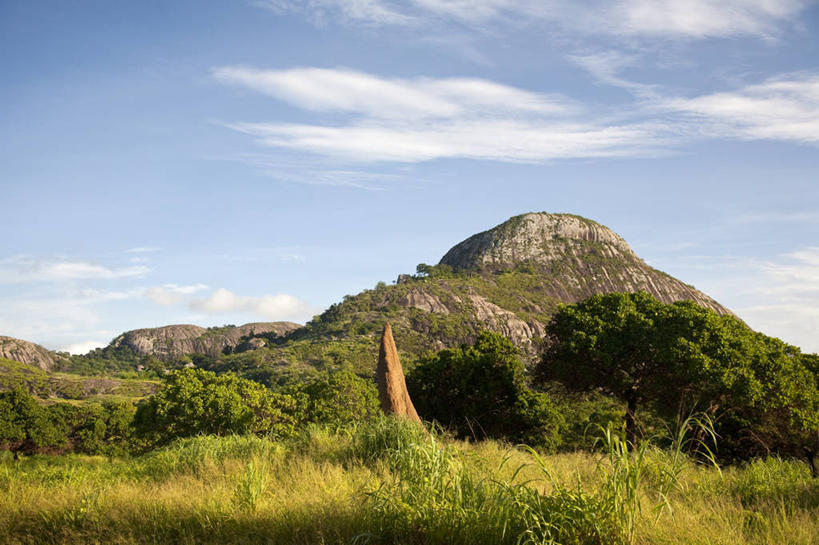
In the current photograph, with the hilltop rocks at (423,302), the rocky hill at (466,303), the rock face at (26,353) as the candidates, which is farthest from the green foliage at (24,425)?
the rock face at (26,353)

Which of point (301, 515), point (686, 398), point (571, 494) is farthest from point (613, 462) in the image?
point (686, 398)

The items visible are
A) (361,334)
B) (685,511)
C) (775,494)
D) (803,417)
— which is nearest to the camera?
(685,511)

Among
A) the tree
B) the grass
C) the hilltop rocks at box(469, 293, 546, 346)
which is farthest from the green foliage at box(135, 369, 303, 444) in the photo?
the hilltop rocks at box(469, 293, 546, 346)

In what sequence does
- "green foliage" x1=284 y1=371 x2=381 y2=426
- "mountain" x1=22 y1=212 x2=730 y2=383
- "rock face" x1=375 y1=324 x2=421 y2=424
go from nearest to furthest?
"rock face" x1=375 y1=324 x2=421 y2=424 < "green foliage" x1=284 y1=371 x2=381 y2=426 < "mountain" x1=22 y1=212 x2=730 y2=383

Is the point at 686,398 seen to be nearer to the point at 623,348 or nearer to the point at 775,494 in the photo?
the point at 623,348

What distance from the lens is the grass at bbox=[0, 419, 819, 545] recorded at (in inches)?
223

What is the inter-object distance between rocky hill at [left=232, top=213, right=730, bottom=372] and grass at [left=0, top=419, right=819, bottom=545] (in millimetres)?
78290

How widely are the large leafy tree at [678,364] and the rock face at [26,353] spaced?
17218 centimetres

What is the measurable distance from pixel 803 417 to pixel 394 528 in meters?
21.7

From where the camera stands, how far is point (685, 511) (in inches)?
253

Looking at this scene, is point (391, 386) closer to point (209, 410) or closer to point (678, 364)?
point (678, 364)

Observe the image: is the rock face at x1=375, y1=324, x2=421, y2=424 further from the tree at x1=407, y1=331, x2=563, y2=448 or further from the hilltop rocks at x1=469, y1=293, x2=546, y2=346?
the hilltop rocks at x1=469, y1=293, x2=546, y2=346

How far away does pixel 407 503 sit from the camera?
251 inches

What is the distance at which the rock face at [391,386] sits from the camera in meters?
14.5
